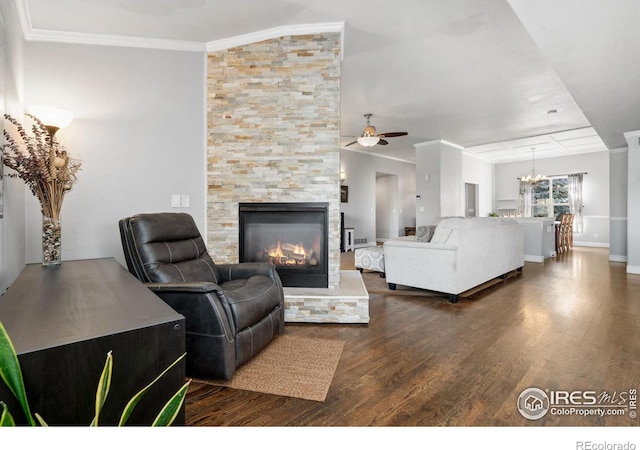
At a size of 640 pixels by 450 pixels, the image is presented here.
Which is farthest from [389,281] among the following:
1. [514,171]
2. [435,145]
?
[514,171]

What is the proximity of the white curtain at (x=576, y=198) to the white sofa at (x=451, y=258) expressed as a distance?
→ 22.2 feet

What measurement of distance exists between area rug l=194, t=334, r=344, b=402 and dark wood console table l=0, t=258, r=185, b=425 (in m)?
0.82

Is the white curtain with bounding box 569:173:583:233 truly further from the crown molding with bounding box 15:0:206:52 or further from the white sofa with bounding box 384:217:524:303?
the crown molding with bounding box 15:0:206:52

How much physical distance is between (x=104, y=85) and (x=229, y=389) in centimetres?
292

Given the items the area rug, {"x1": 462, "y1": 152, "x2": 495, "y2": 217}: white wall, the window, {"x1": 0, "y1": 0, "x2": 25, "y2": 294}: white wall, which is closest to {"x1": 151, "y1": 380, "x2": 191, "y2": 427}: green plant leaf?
the area rug

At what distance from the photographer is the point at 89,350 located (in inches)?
32.8

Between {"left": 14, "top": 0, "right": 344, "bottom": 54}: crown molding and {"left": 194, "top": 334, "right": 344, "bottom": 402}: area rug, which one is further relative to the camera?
{"left": 14, "top": 0, "right": 344, "bottom": 54}: crown molding

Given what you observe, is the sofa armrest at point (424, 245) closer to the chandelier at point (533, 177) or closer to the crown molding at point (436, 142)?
the crown molding at point (436, 142)

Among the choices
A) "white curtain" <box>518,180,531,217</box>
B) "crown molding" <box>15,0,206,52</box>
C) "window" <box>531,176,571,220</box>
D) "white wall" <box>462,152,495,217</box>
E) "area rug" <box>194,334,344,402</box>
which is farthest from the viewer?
"white curtain" <box>518,180,531,217</box>

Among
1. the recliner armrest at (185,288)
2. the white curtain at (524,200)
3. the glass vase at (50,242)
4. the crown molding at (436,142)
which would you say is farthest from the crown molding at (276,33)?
the white curtain at (524,200)

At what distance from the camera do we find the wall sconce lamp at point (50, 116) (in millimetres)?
2352

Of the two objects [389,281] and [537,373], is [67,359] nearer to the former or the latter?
[537,373]

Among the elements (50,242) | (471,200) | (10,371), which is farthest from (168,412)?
(471,200)

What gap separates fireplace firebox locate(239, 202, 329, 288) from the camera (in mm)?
3121
